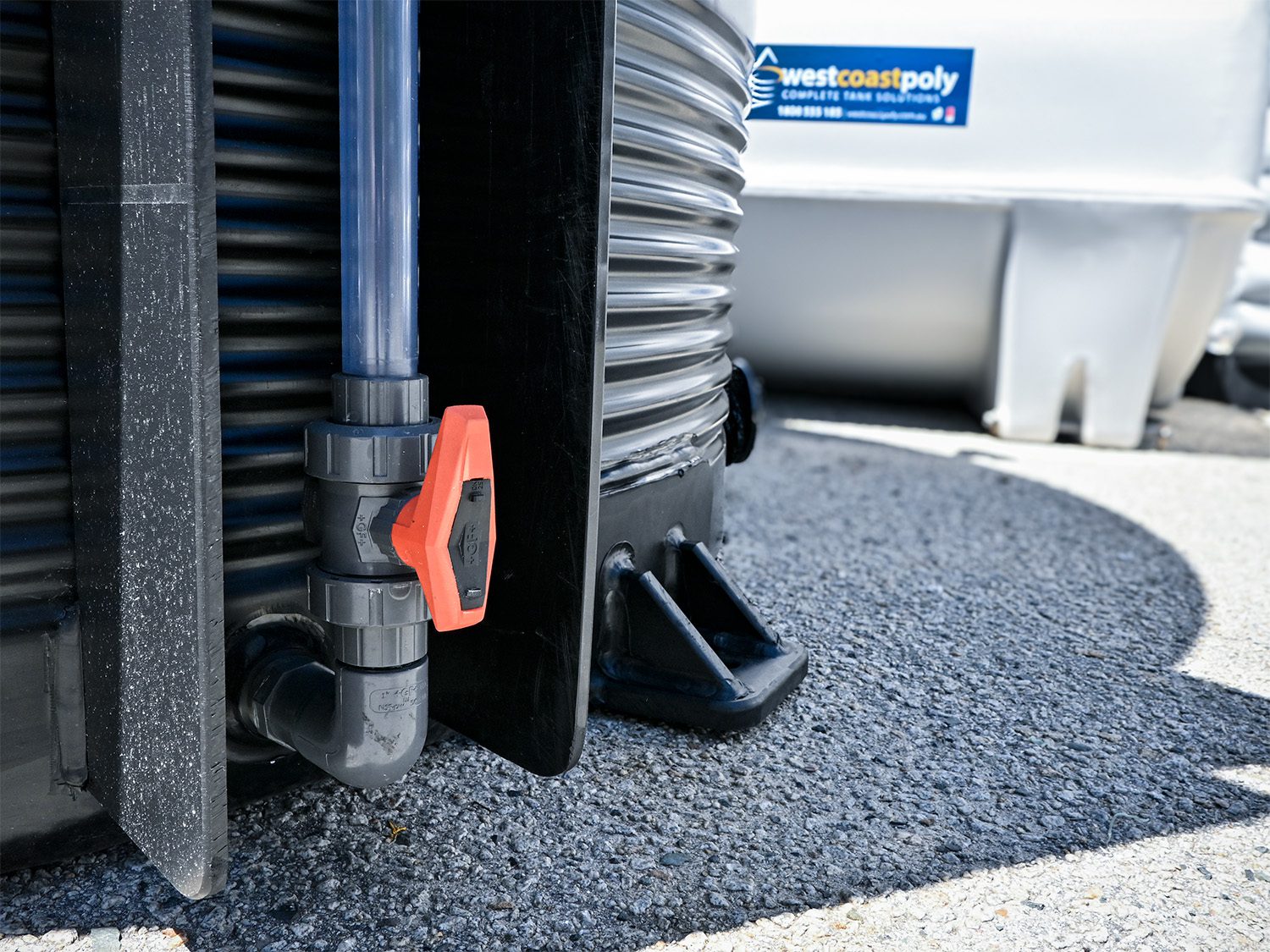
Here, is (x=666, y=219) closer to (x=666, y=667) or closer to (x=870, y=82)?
(x=666, y=667)

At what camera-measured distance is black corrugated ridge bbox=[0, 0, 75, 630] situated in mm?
1176

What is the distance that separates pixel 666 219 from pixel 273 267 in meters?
0.67

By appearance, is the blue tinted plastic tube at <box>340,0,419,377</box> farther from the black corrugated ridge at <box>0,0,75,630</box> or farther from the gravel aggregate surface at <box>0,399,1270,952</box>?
the gravel aggregate surface at <box>0,399,1270,952</box>

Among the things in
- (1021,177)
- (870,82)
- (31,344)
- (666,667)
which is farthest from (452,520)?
(1021,177)

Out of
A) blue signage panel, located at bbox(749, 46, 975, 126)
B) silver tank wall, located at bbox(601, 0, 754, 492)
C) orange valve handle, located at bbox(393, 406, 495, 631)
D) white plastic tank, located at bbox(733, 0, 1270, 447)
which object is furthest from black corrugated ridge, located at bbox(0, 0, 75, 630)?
white plastic tank, located at bbox(733, 0, 1270, 447)

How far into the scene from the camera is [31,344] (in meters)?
1.22

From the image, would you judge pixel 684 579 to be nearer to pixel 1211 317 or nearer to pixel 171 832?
pixel 171 832

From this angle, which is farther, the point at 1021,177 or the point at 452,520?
the point at 1021,177

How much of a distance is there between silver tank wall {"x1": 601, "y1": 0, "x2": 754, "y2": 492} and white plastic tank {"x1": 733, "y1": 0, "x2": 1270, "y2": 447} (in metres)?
2.64

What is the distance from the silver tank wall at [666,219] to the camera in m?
1.60

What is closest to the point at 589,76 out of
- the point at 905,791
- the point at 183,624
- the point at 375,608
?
the point at 375,608

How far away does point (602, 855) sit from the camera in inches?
56.3

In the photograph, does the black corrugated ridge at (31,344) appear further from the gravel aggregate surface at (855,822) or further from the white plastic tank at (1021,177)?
the white plastic tank at (1021,177)

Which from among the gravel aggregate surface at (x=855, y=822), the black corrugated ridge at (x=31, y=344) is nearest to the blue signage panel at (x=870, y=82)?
the gravel aggregate surface at (x=855, y=822)
